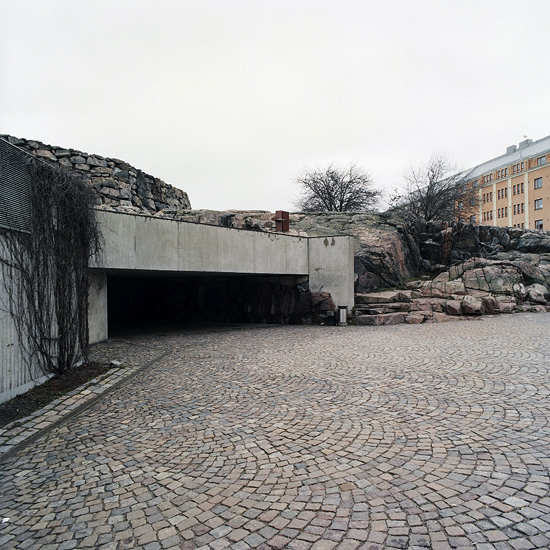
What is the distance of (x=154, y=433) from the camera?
4023 millimetres

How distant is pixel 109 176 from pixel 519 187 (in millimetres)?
53337

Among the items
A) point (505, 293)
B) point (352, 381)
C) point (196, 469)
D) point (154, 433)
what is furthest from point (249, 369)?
point (505, 293)

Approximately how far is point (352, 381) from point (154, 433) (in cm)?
296

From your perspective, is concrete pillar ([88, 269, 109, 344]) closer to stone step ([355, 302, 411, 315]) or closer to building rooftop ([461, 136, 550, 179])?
stone step ([355, 302, 411, 315])

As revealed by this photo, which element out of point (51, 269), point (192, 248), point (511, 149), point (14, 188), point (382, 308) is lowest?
point (382, 308)

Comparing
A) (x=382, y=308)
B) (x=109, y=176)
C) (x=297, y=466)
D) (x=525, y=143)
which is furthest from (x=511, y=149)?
(x=297, y=466)

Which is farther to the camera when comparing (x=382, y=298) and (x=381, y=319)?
(x=382, y=298)

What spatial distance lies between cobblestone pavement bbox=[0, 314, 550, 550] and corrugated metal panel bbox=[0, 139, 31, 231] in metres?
2.55

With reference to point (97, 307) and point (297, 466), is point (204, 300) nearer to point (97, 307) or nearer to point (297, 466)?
point (97, 307)

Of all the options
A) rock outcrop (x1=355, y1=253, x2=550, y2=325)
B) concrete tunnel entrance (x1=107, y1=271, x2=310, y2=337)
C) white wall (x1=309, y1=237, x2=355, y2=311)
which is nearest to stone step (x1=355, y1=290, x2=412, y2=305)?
rock outcrop (x1=355, y1=253, x2=550, y2=325)

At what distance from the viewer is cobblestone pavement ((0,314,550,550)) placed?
2383 millimetres

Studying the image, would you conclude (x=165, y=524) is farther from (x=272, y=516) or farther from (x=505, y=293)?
(x=505, y=293)

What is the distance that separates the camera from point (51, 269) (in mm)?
5828

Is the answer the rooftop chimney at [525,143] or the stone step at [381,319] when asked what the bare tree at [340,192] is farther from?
the rooftop chimney at [525,143]
